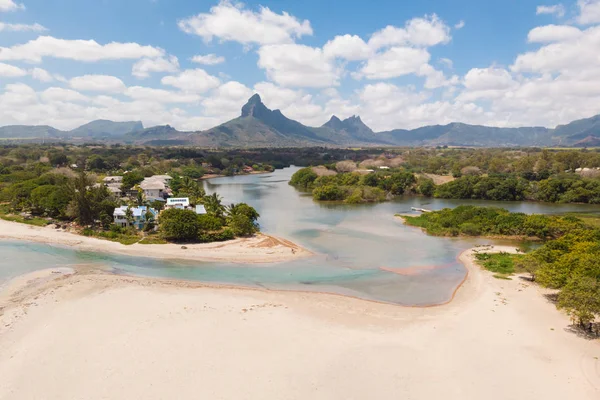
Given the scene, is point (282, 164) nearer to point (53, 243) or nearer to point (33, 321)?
point (53, 243)

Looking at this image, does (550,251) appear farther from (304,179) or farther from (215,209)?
(304,179)

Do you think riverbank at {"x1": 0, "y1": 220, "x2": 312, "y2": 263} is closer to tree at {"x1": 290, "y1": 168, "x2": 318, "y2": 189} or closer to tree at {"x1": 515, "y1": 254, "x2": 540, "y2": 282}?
tree at {"x1": 515, "y1": 254, "x2": 540, "y2": 282}

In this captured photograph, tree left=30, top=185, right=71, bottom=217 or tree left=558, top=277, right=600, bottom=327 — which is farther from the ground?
tree left=30, top=185, right=71, bottom=217

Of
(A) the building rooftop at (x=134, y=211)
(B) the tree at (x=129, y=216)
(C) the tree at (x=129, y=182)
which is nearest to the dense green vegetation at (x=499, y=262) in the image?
(A) the building rooftop at (x=134, y=211)

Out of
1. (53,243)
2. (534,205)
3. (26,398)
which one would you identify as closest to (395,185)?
(534,205)

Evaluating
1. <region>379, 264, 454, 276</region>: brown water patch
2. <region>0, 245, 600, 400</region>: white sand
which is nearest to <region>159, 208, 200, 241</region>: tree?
<region>0, 245, 600, 400</region>: white sand

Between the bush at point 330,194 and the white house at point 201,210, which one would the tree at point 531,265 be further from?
the bush at point 330,194
